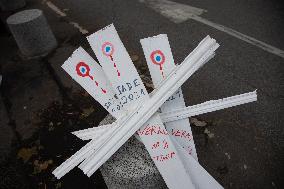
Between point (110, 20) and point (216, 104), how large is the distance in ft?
19.9

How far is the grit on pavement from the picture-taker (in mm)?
3730

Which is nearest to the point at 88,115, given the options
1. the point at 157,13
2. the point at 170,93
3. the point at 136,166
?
the point at 136,166

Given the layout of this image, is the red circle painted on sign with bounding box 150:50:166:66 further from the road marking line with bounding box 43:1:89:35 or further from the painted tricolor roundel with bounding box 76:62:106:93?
the road marking line with bounding box 43:1:89:35

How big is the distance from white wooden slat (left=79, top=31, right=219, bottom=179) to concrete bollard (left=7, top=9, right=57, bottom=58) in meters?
5.15

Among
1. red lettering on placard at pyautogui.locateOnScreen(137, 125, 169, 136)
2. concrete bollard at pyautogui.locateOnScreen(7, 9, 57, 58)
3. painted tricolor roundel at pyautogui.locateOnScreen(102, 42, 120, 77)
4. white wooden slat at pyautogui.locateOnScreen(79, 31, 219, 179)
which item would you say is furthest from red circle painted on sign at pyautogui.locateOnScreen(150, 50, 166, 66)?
concrete bollard at pyautogui.locateOnScreen(7, 9, 57, 58)

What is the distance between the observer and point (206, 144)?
396 cm

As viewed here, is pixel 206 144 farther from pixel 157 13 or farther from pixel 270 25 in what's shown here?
pixel 157 13

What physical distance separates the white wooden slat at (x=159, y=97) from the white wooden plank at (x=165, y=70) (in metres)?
0.10

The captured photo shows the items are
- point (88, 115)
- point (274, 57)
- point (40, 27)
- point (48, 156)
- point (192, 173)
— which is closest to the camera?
point (192, 173)

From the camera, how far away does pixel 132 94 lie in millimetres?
2213

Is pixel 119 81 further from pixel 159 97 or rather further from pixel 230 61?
pixel 230 61

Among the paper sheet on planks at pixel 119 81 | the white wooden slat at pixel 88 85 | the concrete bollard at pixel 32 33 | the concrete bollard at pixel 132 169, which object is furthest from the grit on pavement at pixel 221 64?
the white wooden slat at pixel 88 85

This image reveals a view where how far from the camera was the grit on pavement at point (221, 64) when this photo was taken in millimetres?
3730

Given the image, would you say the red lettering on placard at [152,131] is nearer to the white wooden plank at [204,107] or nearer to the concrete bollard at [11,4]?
the white wooden plank at [204,107]
